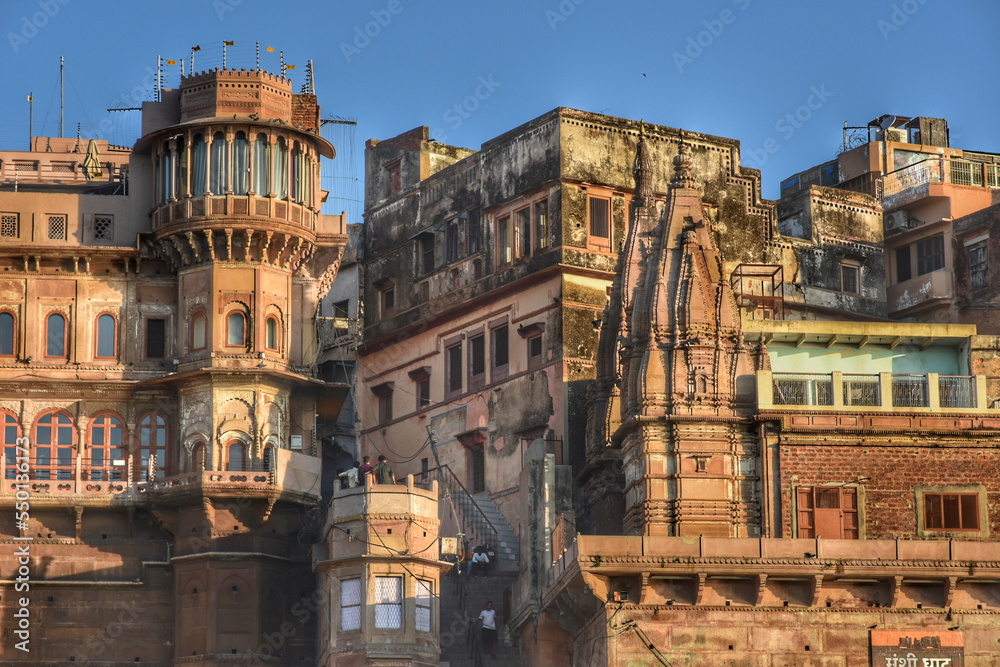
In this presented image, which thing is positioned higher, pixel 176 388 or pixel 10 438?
pixel 176 388

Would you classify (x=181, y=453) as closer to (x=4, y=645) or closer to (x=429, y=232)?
(x=4, y=645)

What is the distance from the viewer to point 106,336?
60.4 metres

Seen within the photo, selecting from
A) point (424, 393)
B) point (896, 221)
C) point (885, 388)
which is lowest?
point (885, 388)

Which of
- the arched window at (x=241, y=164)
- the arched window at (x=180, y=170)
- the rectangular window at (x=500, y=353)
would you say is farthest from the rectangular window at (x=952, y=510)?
the arched window at (x=180, y=170)

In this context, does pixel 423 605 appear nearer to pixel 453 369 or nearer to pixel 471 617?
pixel 471 617

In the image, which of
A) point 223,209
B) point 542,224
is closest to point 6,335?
point 223,209

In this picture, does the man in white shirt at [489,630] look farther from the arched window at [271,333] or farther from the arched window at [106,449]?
the arched window at [106,449]

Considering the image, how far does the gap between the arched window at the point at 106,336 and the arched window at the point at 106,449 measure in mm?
1764

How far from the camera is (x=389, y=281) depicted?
71.3m

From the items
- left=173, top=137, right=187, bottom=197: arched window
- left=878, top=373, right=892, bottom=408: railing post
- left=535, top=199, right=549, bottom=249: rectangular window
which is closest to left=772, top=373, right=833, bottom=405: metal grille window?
left=878, top=373, right=892, bottom=408: railing post

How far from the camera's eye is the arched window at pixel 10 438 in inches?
2314

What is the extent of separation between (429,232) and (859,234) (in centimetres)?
1446

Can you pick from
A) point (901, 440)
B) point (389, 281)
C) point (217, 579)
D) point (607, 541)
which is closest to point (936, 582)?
point (901, 440)

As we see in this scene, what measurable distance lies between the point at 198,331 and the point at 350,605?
35.5 feet
